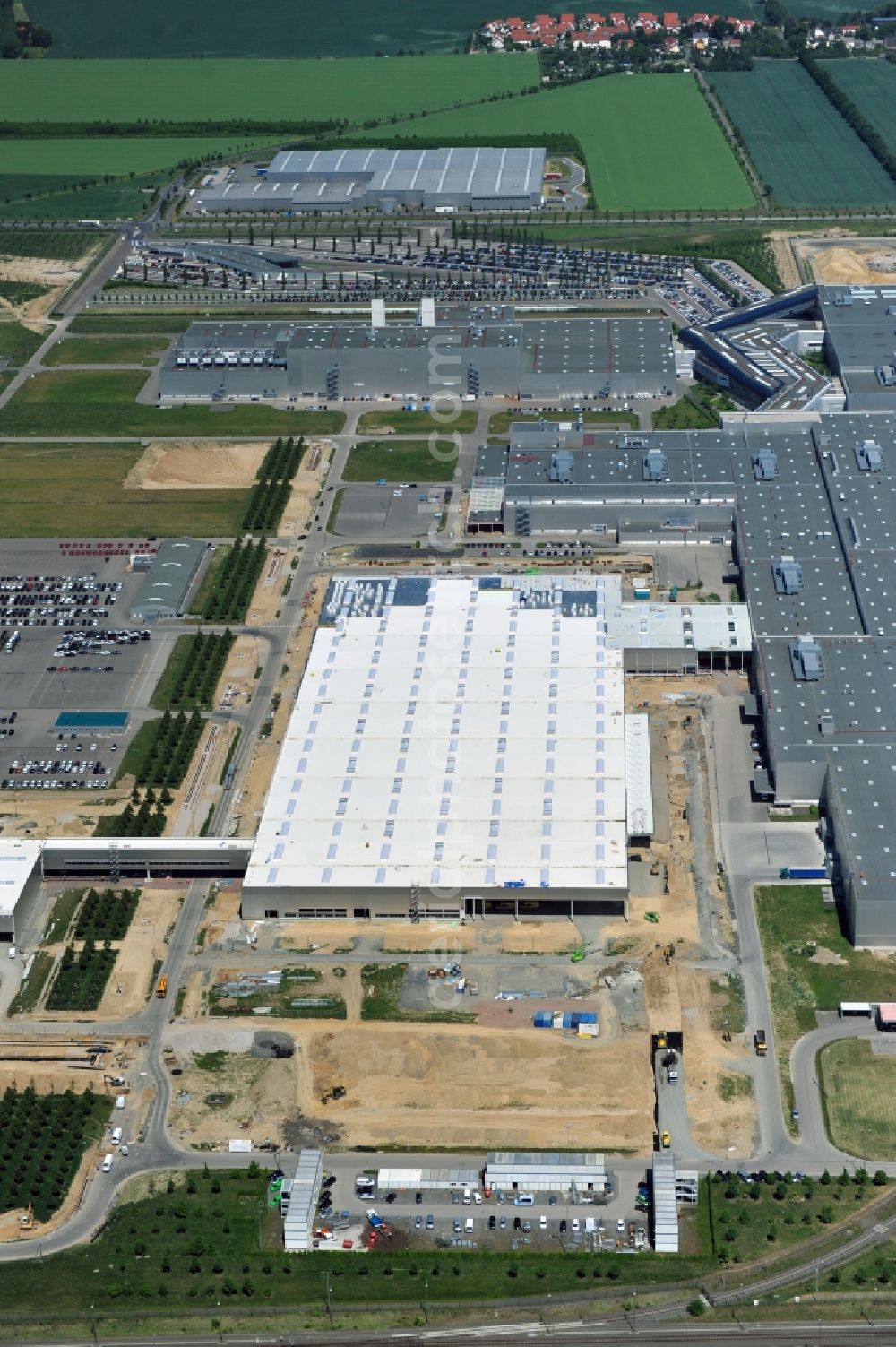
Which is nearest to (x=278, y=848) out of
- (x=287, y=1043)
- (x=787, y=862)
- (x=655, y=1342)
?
(x=287, y=1043)

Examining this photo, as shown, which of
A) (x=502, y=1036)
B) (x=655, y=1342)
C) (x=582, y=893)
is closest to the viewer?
(x=655, y=1342)

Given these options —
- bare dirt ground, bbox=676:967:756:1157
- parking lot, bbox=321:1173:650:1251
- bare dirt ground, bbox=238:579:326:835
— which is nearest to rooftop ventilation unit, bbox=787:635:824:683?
bare dirt ground, bbox=676:967:756:1157

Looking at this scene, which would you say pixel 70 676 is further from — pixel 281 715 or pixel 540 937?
pixel 540 937

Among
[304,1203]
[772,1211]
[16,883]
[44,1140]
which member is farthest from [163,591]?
[772,1211]

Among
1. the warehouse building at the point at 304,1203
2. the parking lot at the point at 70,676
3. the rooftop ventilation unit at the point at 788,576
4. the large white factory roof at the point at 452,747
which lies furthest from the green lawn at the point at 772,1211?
the rooftop ventilation unit at the point at 788,576

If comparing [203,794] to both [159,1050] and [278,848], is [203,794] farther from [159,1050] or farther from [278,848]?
[159,1050]
